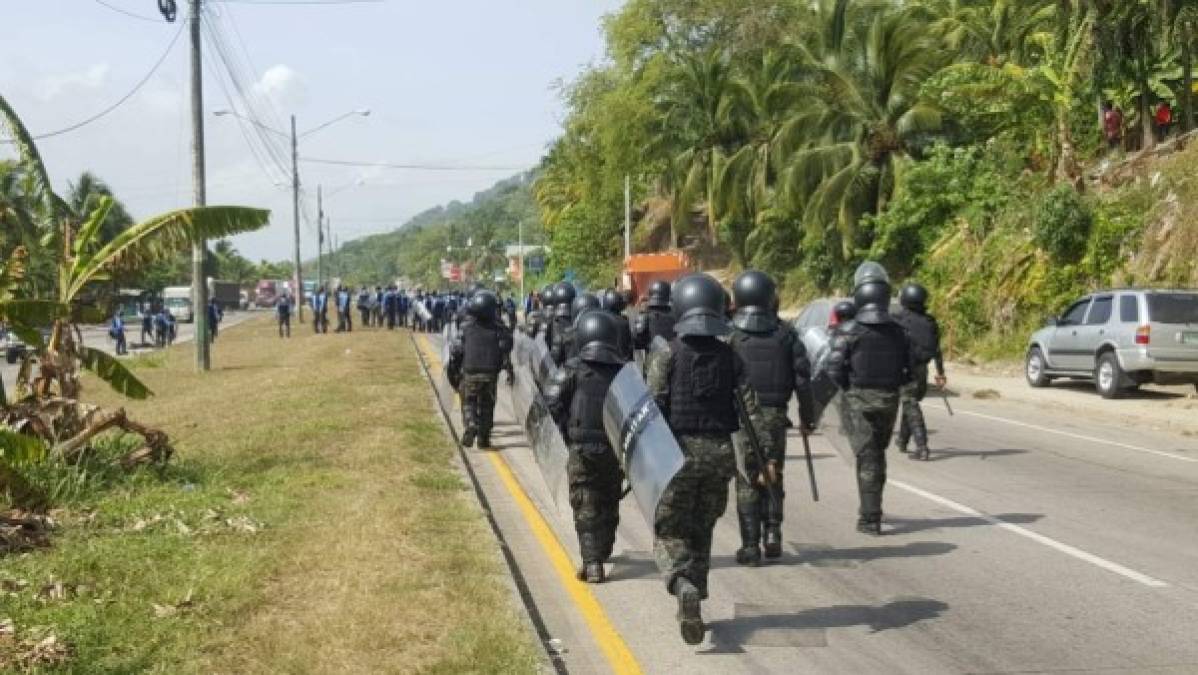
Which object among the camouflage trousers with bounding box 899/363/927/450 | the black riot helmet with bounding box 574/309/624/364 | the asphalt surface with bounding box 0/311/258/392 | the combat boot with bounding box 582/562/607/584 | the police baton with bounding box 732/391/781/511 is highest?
the black riot helmet with bounding box 574/309/624/364

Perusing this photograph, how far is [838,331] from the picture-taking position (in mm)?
9555

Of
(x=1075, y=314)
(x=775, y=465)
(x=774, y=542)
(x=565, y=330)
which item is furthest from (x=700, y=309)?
(x=1075, y=314)

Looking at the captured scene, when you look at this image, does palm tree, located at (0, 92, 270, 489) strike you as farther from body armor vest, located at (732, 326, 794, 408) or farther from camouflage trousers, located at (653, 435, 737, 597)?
camouflage trousers, located at (653, 435, 737, 597)

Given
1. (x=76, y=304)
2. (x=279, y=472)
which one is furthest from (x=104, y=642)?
(x=76, y=304)

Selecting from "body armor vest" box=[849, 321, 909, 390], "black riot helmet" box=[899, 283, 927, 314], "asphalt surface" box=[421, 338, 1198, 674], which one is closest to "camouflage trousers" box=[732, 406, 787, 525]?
"asphalt surface" box=[421, 338, 1198, 674]

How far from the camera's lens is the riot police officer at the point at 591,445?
7.50m

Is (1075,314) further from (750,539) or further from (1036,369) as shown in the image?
(750,539)

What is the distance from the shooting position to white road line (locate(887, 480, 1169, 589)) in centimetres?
762

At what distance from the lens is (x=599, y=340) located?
7578mm

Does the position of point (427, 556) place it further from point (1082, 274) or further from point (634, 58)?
point (634, 58)

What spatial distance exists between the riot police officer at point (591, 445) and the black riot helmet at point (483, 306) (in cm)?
622

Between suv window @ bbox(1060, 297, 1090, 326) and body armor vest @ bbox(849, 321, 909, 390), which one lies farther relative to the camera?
suv window @ bbox(1060, 297, 1090, 326)

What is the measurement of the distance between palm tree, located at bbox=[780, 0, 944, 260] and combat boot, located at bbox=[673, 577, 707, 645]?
102ft

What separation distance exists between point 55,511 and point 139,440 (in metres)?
2.86
